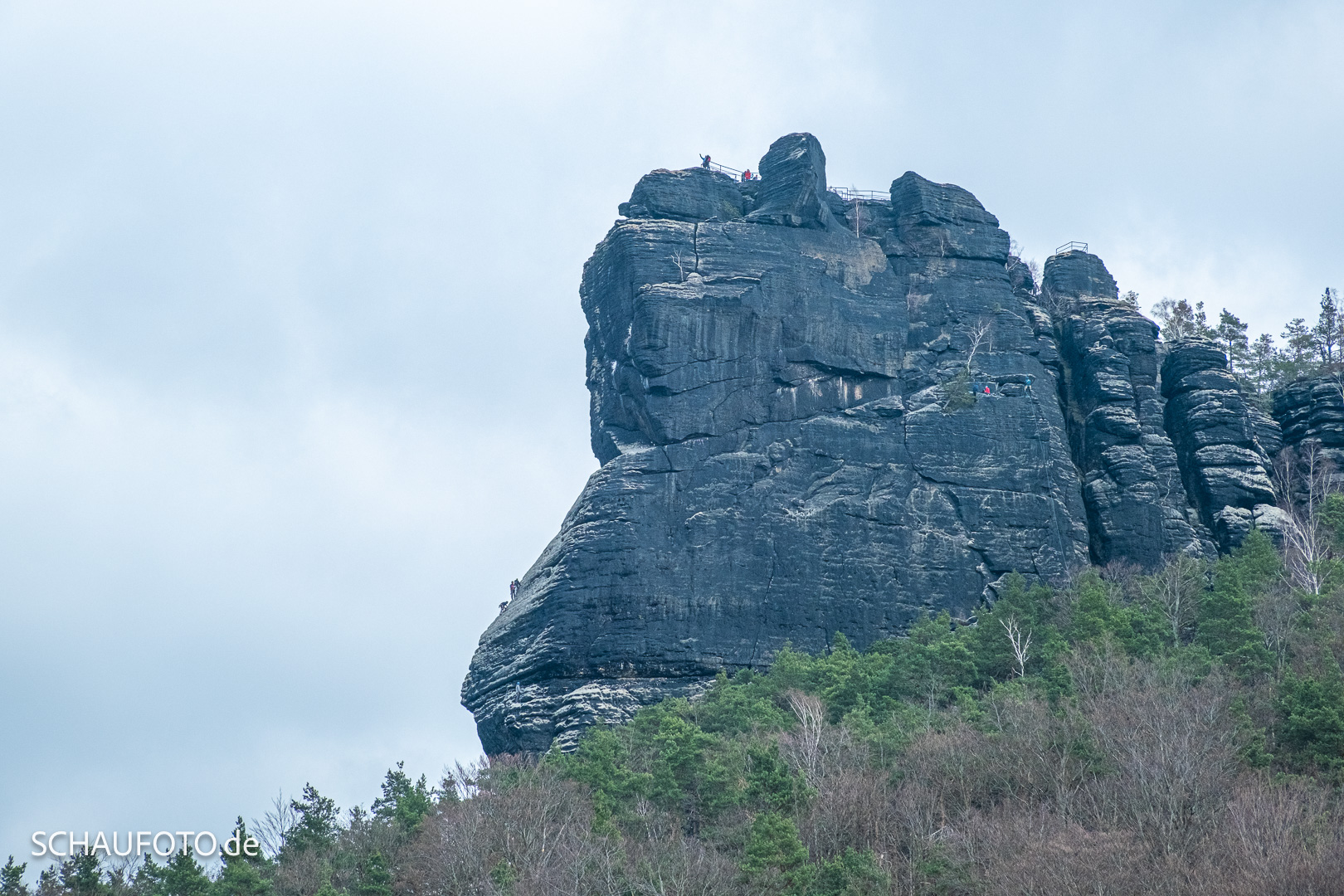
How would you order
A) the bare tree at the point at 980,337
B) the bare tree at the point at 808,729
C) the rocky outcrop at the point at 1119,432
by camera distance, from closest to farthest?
the bare tree at the point at 808,729 < the rocky outcrop at the point at 1119,432 < the bare tree at the point at 980,337

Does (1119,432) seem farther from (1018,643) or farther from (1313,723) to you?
(1313,723)

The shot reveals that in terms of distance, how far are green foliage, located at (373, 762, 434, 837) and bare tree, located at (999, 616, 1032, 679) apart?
21057mm

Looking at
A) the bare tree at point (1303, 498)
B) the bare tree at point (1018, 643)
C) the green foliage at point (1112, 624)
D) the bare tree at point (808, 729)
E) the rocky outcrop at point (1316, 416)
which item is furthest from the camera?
the rocky outcrop at point (1316, 416)

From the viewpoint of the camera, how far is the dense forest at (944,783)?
3959cm

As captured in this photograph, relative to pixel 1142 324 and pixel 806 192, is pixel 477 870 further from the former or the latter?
pixel 1142 324

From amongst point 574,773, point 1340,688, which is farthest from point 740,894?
point 1340,688

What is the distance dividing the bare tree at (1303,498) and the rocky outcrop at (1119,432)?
3.80m

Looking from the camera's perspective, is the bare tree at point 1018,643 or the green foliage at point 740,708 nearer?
the green foliage at point 740,708

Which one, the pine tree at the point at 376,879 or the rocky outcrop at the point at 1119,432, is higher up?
the rocky outcrop at the point at 1119,432

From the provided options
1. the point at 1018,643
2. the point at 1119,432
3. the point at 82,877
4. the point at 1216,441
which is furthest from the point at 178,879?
the point at 1216,441

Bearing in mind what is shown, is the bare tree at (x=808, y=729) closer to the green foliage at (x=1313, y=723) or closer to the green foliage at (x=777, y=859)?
the green foliage at (x=777, y=859)

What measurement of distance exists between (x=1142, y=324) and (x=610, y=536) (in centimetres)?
2952

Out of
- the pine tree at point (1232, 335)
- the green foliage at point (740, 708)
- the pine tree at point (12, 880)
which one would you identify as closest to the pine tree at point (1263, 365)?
the pine tree at point (1232, 335)

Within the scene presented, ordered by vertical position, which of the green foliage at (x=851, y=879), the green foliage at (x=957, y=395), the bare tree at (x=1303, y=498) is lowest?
the green foliage at (x=851, y=879)
